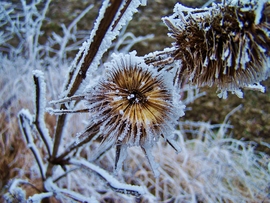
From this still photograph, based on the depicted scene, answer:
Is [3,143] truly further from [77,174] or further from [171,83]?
[171,83]

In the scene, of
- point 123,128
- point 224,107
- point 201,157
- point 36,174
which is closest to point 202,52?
point 123,128

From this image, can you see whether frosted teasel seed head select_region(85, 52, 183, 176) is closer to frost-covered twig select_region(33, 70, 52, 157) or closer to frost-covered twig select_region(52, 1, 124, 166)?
frost-covered twig select_region(52, 1, 124, 166)

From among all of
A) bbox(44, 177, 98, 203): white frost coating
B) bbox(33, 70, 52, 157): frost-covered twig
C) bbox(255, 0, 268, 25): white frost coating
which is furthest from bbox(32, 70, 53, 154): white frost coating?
bbox(255, 0, 268, 25): white frost coating

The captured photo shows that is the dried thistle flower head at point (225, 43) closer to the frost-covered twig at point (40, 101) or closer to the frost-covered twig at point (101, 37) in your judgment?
the frost-covered twig at point (101, 37)

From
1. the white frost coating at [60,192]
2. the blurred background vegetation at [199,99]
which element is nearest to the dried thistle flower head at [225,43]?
the white frost coating at [60,192]

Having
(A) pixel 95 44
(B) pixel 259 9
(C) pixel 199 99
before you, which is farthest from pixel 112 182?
(C) pixel 199 99
